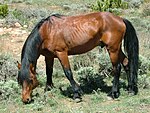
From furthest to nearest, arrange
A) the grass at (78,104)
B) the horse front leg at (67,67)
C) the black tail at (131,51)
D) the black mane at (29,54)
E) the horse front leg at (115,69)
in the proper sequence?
1. the black tail at (131,51)
2. the horse front leg at (115,69)
3. the horse front leg at (67,67)
4. the black mane at (29,54)
5. the grass at (78,104)

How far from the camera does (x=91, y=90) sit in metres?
7.88

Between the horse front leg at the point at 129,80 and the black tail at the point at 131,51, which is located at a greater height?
the black tail at the point at 131,51

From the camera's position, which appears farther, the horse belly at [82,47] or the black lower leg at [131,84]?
the black lower leg at [131,84]

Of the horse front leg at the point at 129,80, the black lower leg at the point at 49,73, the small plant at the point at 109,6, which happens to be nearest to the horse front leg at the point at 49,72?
the black lower leg at the point at 49,73

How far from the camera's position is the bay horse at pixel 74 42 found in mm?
6926

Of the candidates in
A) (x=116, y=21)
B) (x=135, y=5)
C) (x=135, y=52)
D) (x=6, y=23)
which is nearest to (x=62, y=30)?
(x=116, y=21)

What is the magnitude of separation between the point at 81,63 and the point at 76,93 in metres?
2.59

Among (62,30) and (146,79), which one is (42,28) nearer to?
(62,30)

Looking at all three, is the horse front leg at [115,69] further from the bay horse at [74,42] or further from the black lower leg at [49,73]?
the black lower leg at [49,73]

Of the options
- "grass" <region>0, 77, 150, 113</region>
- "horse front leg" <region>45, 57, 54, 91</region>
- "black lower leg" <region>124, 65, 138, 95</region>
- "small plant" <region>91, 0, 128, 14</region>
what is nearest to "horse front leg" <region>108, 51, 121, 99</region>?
"grass" <region>0, 77, 150, 113</region>

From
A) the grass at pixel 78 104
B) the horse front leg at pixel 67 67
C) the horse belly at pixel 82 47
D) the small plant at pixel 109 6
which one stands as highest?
the horse belly at pixel 82 47

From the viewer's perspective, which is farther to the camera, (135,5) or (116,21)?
(135,5)

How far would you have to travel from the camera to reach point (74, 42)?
7195 mm

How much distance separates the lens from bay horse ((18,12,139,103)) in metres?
6.93
